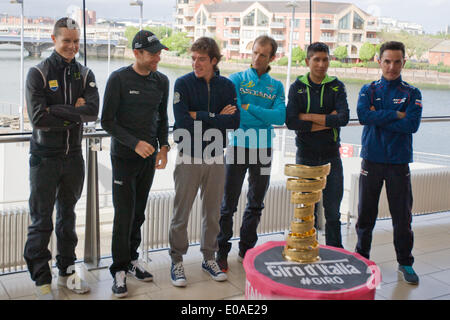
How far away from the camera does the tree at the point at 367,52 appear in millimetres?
4641

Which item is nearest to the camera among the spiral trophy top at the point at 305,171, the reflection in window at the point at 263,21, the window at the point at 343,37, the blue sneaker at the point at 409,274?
the spiral trophy top at the point at 305,171

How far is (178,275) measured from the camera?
124 inches

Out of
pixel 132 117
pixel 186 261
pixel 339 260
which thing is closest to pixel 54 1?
pixel 132 117

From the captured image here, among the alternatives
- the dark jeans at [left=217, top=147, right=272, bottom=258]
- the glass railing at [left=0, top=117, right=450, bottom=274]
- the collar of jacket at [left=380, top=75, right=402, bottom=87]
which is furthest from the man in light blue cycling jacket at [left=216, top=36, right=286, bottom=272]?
the collar of jacket at [left=380, top=75, right=402, bottom=87]

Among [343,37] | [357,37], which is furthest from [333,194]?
[357,37]

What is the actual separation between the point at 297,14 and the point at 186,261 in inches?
92.2

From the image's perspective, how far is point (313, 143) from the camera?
10.9 ft

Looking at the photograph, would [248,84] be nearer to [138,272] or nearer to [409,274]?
[138,272]

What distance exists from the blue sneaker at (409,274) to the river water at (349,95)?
46.2 inches

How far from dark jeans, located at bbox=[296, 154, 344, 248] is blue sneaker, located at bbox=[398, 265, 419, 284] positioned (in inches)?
17.6

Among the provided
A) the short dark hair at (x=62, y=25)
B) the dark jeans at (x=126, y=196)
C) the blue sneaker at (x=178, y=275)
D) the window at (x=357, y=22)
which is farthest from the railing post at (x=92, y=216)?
the window at (x=357, y=22)

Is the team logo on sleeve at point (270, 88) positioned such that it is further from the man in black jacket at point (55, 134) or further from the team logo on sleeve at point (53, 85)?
the team logo on sleeve at point (53, 85)
